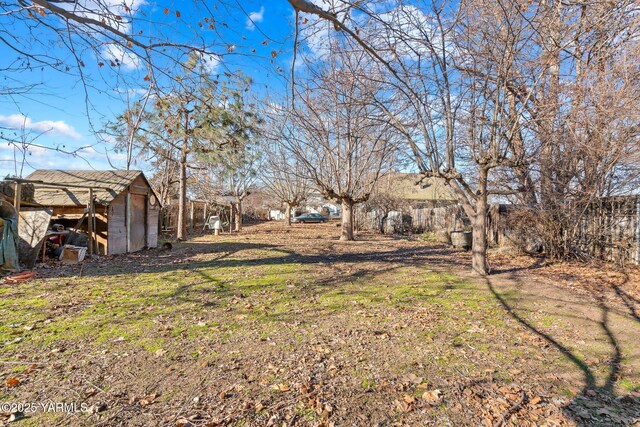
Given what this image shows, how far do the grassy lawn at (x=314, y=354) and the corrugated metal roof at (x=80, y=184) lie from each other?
4968mm

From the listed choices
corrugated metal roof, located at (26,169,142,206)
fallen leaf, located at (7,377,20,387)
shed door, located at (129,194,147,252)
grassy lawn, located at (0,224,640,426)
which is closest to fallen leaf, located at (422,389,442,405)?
grassy lawn, located at (0,224,640,426)

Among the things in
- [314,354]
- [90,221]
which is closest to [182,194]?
[90,221]

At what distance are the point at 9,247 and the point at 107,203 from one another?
3168 millimetres

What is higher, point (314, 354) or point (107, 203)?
point (107, 203)

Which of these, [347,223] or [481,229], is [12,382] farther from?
[347,223]

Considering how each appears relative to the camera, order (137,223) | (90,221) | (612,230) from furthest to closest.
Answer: (137,223), (90,221), (612,230)

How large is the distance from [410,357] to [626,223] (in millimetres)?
7912

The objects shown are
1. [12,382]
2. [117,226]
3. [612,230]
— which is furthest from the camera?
[117,226]

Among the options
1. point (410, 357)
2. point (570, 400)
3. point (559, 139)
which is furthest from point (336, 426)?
point (559, 139)

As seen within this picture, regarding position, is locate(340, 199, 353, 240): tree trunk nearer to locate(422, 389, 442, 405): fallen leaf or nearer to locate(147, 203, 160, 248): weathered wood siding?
locate(147, 203, 160, 248): weathered wood siding

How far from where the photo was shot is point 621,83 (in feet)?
21.4

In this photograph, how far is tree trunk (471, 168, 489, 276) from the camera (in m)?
7.35

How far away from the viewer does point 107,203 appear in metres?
10.5

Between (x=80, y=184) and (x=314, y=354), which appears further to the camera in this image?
(x=80, y=184)
